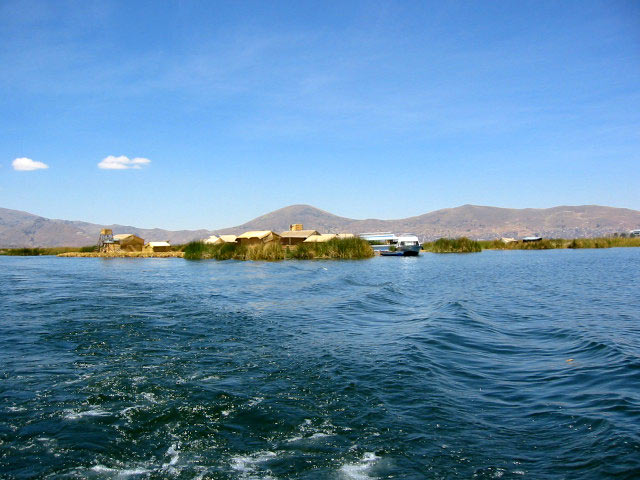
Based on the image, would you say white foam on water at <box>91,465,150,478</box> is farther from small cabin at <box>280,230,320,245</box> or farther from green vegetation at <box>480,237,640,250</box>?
A: green vegetation at <box>480,237,640,250</box>

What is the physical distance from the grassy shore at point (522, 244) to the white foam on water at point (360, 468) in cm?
6991

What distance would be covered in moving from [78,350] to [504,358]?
30.6ft

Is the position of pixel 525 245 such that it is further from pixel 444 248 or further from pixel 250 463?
pixel 250 463

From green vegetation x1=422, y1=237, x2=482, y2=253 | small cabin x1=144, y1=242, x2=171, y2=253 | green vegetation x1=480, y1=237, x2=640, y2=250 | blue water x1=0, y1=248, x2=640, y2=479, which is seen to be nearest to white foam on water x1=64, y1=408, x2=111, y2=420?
blue water x1=0, y1=248, x2=640, y2=479

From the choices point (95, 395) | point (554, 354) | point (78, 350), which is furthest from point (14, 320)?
point (554, 354)

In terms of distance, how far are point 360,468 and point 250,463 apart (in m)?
1.18

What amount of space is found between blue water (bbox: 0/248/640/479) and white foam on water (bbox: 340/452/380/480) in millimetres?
20

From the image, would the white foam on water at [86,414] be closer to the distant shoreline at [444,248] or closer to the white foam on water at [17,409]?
the white foam on water at [17,409]

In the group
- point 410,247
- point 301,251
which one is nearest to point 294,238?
point 410,247

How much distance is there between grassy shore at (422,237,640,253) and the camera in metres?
72.4

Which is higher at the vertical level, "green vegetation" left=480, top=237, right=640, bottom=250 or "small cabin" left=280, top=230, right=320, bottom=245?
"small cabin" left=280, top=230, right=320, bottom=245

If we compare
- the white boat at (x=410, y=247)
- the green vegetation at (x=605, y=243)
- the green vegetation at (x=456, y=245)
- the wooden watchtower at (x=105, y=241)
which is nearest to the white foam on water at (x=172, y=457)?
the white boat at (x=410, y=247)

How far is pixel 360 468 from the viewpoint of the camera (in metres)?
4.50

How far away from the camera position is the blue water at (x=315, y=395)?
4.63 meters
